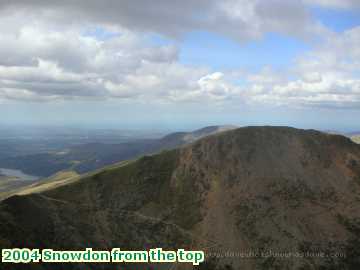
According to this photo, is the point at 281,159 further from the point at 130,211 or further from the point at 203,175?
the point at 130,211

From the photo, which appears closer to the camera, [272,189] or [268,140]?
[272,189]

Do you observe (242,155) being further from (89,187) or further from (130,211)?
(89,187)

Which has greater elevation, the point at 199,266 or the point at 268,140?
the point at 268,140

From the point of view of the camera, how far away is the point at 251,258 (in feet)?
343

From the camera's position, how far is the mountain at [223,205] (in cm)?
10181

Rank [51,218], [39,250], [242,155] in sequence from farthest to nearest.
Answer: [242,155]
[51,218]
[39,250]

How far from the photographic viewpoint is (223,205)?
405 ft

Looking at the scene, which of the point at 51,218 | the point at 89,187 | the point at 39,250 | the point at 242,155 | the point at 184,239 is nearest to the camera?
the point at 39,250

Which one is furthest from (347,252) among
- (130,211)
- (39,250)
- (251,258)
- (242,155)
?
(39,250)

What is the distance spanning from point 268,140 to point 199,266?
6478 centimetres

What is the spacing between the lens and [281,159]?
14025 cm

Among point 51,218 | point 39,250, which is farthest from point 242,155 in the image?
point 39,250

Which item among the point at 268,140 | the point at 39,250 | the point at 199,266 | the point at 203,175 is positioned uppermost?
the point at 268,140

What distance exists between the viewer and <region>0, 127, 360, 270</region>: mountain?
101812mm
